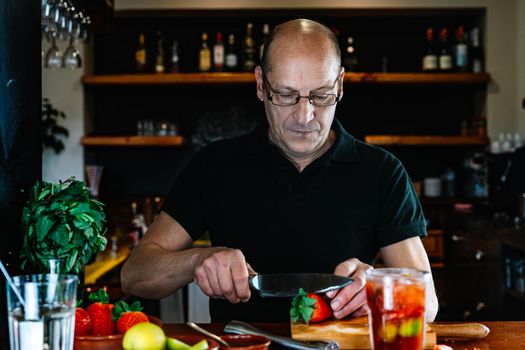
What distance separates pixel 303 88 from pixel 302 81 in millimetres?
20

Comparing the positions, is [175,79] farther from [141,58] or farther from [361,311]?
[361,311]

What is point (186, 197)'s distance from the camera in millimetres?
2305

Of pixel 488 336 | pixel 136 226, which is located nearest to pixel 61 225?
pixel 488 336

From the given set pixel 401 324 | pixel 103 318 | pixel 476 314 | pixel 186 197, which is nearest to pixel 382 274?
pixel 401 324

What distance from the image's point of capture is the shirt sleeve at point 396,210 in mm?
2174

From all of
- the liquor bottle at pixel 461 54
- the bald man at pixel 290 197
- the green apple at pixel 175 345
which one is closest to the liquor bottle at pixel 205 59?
the liquor bottle at pixel 461 54

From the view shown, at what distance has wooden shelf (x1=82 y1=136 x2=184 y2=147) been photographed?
5707 mm

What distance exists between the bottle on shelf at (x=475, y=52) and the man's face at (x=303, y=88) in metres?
3.93

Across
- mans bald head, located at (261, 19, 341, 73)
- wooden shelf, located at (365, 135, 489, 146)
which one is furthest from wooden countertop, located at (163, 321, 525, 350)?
wooden shelf, located at (365, 135, 489, 146)

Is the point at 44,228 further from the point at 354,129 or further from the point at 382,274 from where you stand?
the point at 354,129

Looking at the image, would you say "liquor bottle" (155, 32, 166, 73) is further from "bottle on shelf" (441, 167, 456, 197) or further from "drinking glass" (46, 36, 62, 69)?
"bottle on shelf" (441, 167, 456, 197)

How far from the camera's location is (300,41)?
209 cm

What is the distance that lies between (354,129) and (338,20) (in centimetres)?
90

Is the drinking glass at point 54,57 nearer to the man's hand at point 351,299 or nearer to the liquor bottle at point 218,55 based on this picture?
the liquor bottle at point 218,55
